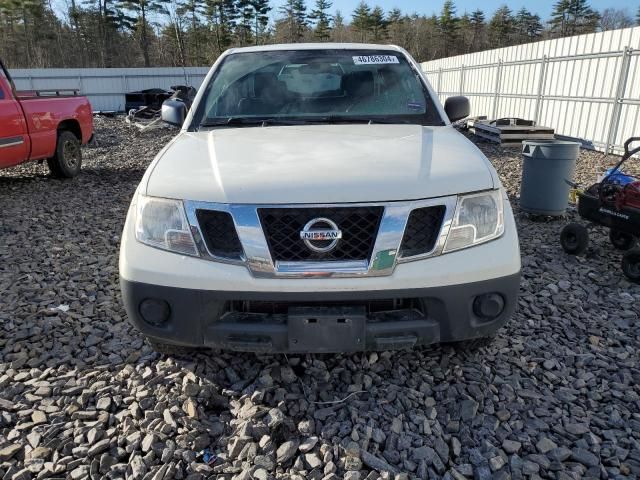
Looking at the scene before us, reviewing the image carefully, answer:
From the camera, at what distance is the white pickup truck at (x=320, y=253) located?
2.00 m

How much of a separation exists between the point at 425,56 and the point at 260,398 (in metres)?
61.2

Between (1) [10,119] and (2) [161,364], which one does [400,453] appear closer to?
(2) [161,364]

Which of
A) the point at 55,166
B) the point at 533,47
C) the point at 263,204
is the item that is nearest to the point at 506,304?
the point at 263,204

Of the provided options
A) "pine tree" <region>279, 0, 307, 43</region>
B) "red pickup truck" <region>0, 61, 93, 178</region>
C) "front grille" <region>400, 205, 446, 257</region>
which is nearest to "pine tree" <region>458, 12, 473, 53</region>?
"pine tree" <region>279, 0, 307, 43</region>

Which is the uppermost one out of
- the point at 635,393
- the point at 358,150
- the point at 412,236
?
the point at 358,150

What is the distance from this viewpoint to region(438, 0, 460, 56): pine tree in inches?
2324

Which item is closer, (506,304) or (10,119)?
(506,304)

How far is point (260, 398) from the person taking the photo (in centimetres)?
233

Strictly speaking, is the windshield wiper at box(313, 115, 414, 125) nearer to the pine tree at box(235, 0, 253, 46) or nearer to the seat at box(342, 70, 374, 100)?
the seat at box(342, 70, 374, 100)

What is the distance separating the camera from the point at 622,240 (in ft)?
15.1

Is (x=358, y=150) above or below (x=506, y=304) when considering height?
above

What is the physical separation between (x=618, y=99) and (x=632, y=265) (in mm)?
8123

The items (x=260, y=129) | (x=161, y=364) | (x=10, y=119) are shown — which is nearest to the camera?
(x=161, y=364)

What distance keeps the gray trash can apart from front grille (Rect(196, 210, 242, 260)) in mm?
4435
